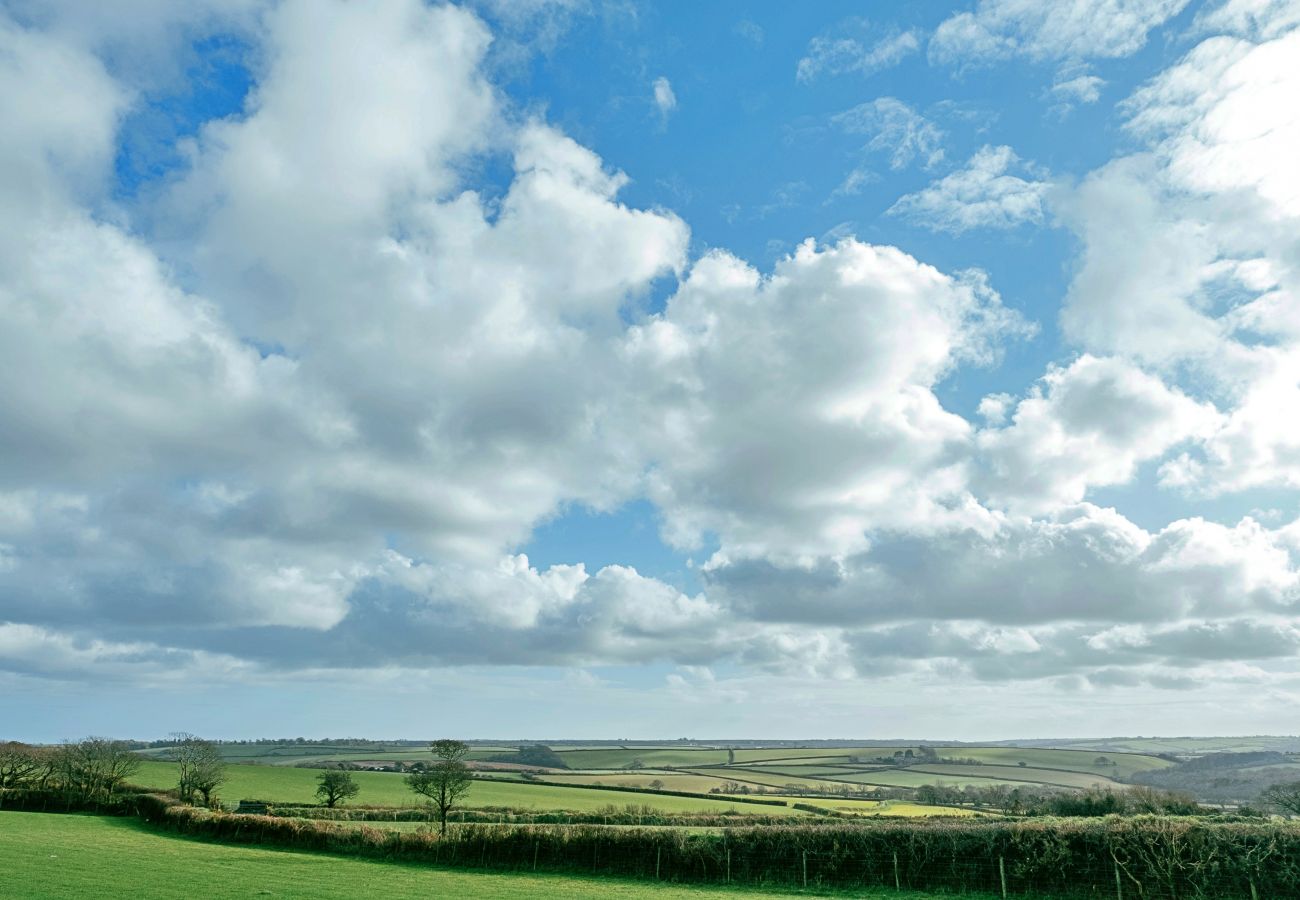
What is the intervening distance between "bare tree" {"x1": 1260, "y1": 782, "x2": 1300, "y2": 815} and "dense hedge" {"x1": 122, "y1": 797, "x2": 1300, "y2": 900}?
4768cm

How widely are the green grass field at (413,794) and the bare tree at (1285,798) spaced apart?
144 ft

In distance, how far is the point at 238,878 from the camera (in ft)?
125

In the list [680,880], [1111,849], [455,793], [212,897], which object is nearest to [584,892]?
[680,880]

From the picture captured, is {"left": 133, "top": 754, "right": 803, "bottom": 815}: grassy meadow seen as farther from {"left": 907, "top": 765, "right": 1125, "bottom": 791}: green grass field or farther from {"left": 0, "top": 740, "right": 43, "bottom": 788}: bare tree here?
{"left": 907, "top": 765, "right": 1125, "bottom": 791}: green grass field

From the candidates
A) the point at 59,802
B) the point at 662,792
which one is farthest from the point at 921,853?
the point at 662,792

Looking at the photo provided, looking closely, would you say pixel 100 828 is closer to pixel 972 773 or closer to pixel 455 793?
pixel 455 793

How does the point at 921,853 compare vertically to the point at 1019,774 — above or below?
above

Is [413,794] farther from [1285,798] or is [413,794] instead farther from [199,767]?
[1285,798]

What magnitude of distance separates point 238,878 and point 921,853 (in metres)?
32.1

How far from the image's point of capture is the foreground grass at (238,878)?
33.6m

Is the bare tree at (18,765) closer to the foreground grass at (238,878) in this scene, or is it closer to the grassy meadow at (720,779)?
the grassy meadow at (720,779)

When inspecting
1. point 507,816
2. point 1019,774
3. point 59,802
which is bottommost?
point 1019,774

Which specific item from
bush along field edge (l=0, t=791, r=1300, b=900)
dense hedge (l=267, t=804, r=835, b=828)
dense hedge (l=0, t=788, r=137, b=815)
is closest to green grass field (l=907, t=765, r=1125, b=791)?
dense hedge (l=267, t=804, r=835, b=828)

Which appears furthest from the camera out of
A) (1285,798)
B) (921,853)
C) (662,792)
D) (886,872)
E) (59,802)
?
(662,792)
